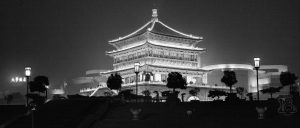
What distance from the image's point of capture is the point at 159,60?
242 feet

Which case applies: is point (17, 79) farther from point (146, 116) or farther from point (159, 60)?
point (146, 116)

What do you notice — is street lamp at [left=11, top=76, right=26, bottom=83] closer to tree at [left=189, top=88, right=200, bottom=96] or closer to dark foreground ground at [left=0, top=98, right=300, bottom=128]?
tree at [left=189, top=88, right=200, bottom=96]

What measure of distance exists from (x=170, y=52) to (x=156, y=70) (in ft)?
15.1

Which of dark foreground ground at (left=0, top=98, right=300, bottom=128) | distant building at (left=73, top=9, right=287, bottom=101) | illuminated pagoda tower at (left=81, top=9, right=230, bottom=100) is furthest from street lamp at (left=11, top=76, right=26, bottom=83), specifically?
dark foreground ground at (left=0, top=98, right=300, bottom=128)

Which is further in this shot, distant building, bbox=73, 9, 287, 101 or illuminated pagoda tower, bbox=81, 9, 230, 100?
illuminated pagoda tower, bbox=81, 9, 230, 100

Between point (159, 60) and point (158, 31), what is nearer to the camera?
point (159, 60)

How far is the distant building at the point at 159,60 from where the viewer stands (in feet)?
234

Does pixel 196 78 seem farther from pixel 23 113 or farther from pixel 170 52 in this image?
pixel 23 113

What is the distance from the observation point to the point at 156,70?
72.1 meters

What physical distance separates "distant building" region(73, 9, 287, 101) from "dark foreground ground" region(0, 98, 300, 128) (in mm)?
26634

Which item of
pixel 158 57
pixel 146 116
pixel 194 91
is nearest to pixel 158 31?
pixel 158 57

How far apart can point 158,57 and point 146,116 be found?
37.3m

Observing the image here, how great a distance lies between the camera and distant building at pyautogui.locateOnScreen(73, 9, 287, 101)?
71312mm

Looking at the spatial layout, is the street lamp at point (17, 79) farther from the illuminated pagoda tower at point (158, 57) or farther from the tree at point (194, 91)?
the tree at point (194, 91)
